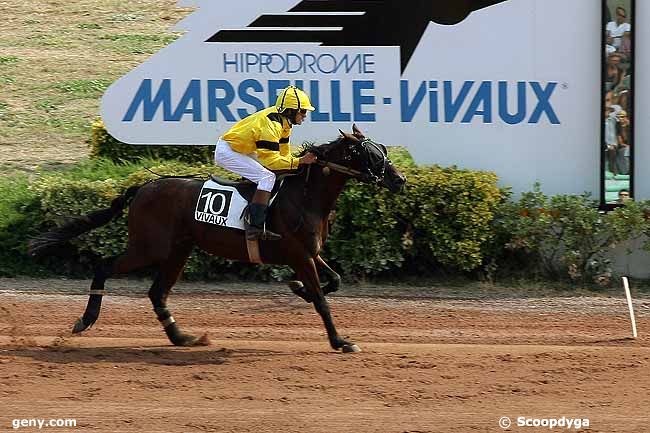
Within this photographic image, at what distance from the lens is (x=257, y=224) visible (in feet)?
29.7

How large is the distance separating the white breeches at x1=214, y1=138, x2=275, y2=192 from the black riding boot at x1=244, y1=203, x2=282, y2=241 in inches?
6.6

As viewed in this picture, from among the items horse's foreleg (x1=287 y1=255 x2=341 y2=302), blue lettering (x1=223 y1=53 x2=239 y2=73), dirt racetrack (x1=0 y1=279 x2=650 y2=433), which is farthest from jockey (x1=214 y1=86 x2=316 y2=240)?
blue lettering (x1=223 y1=53 x2=239 y2=73)

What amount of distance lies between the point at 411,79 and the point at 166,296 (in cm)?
411

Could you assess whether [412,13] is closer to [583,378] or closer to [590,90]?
[590,90]

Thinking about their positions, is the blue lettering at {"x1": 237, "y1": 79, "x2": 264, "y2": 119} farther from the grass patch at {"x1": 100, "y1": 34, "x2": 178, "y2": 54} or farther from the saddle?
the grass patch at {"x1": 100, "y1": 34, "x2": 178, "y2": 54}

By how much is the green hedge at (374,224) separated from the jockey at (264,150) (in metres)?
2.44

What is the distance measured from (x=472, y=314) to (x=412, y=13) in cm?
341

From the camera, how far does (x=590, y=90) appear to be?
11.9 metres

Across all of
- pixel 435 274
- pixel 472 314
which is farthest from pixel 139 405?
pixel 435 274

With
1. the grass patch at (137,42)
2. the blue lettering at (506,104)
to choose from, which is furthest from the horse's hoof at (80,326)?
the grass patch at (137,42)

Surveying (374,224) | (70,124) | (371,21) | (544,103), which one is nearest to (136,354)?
(374,224)

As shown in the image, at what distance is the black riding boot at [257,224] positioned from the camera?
29.7 feet

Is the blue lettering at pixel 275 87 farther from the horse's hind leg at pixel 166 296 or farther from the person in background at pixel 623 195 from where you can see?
the person in background at pixel 623 195

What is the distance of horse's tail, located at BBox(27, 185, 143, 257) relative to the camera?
9.67 m
